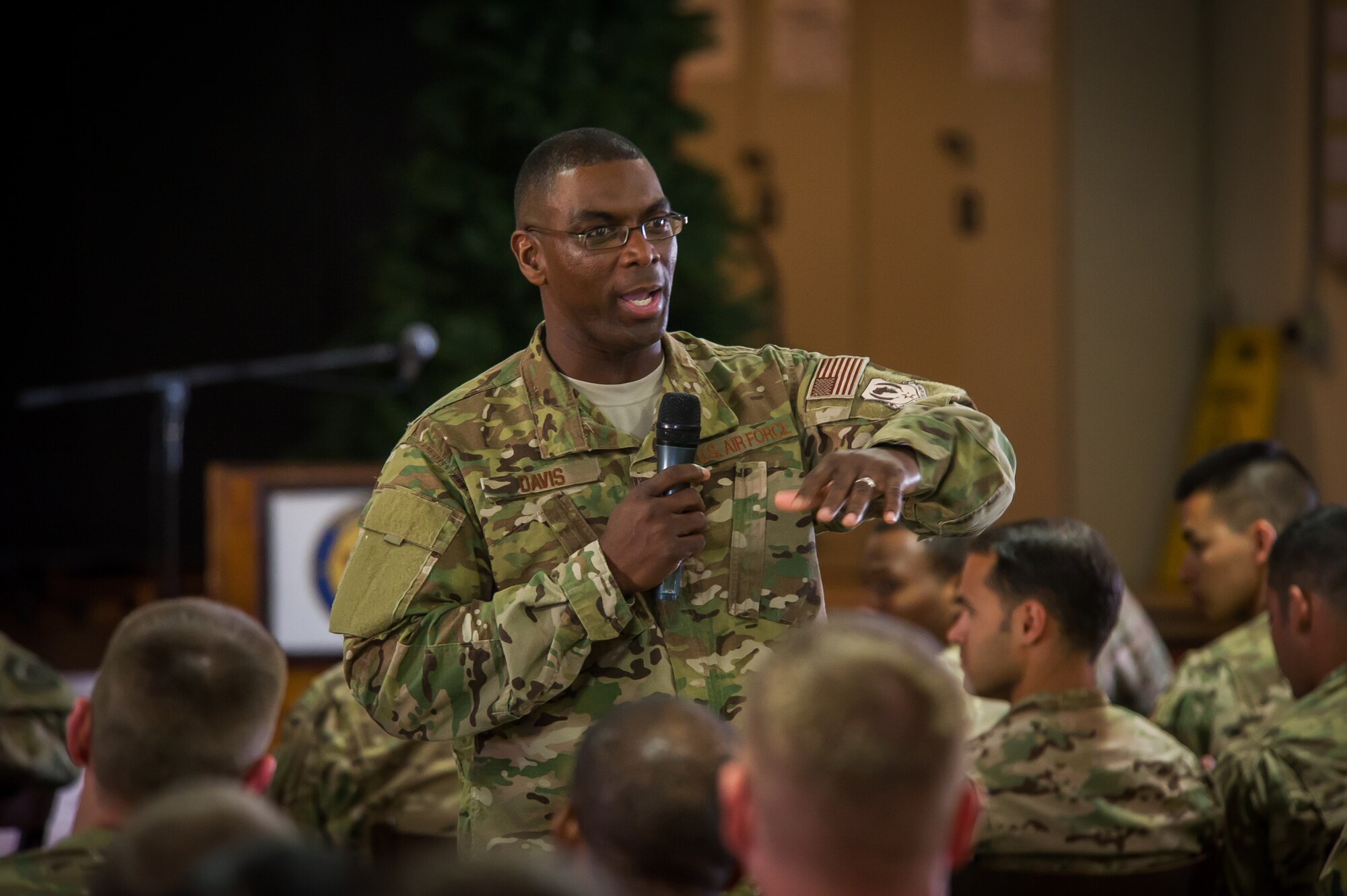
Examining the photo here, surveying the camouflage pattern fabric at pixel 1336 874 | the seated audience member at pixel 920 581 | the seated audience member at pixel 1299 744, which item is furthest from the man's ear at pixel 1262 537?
the camouflage pattern fabric at pixel 1336 874

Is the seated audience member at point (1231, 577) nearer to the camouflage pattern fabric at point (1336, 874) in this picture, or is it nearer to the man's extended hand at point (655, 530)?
the camouflage pattern fabric at point (1336, 874)

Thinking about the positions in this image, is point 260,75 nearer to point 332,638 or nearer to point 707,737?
point 332,638

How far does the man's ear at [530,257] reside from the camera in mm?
2164

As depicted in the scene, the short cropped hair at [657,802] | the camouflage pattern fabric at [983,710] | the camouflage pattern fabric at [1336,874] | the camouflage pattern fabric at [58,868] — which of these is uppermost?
the short cropped hair at [657,802]

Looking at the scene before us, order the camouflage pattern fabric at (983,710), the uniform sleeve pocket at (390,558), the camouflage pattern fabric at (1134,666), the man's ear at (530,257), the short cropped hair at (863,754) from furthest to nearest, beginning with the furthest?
the camouflage pattern fabric at (1134,666), the camouflage pattern fabric at (983,710), the man's ear at (530,257), the uniform sleeve pocket at (390,558), the short cropped hair at (863,754)

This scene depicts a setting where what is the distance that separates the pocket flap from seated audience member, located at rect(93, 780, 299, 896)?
0.91 metres

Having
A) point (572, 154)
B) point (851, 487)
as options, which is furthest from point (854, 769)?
point (572, 154)

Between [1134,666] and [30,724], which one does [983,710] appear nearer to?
[1134,666]

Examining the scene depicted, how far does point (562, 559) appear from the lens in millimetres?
2010

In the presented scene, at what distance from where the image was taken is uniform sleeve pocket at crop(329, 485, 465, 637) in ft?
6.41

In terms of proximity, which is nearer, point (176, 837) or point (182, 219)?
point (176, 837)

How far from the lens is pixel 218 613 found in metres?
1.82

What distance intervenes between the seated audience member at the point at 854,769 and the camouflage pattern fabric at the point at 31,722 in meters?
2.20

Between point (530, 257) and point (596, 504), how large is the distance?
39cm
